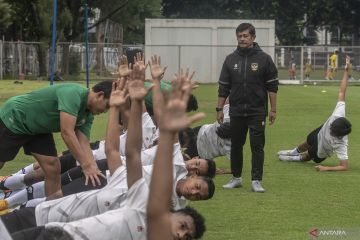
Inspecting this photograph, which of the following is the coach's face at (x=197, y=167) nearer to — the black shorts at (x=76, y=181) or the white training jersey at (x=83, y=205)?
the black shorts at (x=76, y=181)

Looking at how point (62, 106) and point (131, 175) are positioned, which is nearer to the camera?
point (131, 175)

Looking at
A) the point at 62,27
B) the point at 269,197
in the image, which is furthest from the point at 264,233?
the point at 62,27

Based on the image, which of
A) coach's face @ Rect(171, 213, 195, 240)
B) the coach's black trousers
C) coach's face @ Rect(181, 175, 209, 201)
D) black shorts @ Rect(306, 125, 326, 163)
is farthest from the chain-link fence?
coach's face @ Rect(171, 213, 195, 240)

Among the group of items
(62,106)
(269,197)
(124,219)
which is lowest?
(269,197)

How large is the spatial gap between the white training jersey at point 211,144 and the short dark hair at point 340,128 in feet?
4.79

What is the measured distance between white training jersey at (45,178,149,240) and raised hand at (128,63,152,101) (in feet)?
1.97

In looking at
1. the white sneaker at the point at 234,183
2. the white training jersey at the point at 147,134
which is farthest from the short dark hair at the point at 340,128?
the white training jersey at the point at 147,134

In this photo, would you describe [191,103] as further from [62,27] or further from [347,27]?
[347,27]

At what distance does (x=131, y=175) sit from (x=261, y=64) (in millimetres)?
4753

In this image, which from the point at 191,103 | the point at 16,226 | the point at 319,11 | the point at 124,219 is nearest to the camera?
the point at 124,219

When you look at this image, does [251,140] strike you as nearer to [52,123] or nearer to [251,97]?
[251,97]

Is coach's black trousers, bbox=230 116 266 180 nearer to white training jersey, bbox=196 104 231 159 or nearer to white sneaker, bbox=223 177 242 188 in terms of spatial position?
white sneaker, bbox=223 177 242 188

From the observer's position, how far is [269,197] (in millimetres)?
8820

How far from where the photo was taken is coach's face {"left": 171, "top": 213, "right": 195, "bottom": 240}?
462 cm
